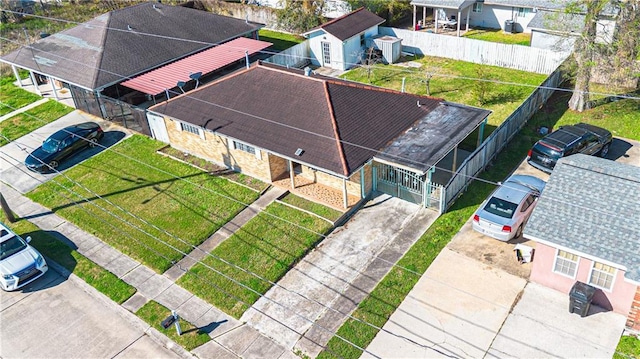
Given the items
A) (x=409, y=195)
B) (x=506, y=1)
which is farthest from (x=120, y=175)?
(x=506, y=1)

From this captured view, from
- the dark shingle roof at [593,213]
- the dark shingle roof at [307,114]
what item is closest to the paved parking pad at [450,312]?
the dark shingle roof at [593,213]

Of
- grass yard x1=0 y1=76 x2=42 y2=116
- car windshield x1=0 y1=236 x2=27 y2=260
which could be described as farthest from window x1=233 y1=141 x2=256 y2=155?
grass yard x1=0 y1=76 x2=42 y2=116

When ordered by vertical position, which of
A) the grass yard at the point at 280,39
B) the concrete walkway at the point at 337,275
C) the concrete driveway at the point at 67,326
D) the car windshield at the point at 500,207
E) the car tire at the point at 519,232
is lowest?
the concrete driveway at the point at 67,326

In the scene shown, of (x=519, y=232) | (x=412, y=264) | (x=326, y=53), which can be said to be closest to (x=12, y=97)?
(x=326, y=53)

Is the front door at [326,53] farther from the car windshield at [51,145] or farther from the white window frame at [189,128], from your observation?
the car windshield at [51,145]

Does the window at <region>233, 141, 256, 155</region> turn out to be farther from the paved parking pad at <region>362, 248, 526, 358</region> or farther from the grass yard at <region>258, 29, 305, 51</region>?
the grass yard at <region>258, 29, 305, 51</region>

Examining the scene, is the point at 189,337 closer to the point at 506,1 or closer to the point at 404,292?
the point at 404,292

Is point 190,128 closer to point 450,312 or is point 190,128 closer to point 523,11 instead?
point 450,312
